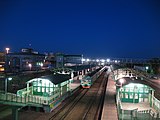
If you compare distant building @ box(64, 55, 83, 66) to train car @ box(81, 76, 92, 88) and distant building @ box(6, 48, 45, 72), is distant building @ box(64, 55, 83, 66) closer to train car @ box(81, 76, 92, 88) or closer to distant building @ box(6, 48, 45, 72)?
distant building @ box(6, 48, 45, 72)

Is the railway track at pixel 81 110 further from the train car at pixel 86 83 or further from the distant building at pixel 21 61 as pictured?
→ the distant building at pixel 21 61

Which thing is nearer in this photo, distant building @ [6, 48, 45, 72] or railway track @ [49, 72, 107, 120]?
railway track @ [49, 72, 107, 120]

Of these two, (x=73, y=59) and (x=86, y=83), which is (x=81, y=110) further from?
(x=73, y=59)

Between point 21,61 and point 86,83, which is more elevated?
point 21,61

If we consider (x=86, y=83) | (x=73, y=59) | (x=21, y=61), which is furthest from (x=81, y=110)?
(x=73, y=59)

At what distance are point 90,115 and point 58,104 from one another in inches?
223

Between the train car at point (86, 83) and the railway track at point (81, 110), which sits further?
the train car at point (86, 83)

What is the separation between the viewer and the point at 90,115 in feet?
71.9

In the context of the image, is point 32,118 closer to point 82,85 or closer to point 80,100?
point 80,100

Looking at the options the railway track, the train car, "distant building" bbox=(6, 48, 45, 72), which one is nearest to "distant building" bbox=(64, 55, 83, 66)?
"distant building" bbox=(6, 48, 45, 72)

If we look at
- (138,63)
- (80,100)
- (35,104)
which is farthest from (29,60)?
(138,63)

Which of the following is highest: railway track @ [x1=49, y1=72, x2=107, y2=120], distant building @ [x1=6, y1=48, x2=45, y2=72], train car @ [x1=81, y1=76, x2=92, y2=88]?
distant building @ [x1=6, y1=48, x2=45, y2=72]

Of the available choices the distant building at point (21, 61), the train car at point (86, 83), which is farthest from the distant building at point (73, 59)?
the train car at point (86, 83)

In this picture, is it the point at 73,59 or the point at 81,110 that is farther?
the point at 73,59
